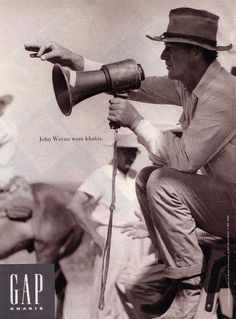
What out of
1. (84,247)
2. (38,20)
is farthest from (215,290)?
(38,20)

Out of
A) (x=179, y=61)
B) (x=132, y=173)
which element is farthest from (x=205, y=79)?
(x=132, y=173)

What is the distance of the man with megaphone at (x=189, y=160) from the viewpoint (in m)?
1.57

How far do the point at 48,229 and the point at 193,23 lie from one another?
71cm

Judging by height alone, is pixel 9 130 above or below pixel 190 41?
below

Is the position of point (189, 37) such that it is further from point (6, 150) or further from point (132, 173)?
point (6, 150)

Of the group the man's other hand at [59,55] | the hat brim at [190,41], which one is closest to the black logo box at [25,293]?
the man's other hand at [59,55]

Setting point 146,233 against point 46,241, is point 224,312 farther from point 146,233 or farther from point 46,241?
point 46,241

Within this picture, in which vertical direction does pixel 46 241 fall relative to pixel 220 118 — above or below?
below

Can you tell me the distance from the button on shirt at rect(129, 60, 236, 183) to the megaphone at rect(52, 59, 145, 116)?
121 mm

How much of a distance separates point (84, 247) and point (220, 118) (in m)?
0.54

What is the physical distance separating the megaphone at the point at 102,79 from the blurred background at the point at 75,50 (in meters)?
0.11

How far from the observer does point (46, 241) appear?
1721 mm

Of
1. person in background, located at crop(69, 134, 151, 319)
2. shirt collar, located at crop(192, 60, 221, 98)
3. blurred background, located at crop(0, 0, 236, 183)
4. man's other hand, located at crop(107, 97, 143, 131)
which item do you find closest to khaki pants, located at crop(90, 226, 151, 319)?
person in background, located at crop(69, 134, 151, 319)

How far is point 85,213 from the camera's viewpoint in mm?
1718
